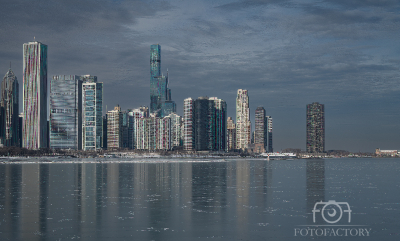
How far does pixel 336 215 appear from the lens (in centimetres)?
4253

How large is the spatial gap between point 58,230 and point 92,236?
3990mm

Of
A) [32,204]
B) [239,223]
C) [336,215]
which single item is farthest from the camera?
[32,204]

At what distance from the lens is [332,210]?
1789 inches

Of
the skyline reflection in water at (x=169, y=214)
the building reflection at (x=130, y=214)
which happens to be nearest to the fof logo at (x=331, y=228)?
the skyline reflection in water at (x=169, y=214)

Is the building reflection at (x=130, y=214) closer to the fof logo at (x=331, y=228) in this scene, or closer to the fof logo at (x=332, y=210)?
the fof logo at (x=331, y=228)

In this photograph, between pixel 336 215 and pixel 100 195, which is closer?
pixel 336 215

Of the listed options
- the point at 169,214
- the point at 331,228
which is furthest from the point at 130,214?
the point at 331,228

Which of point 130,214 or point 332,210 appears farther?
point 332,210

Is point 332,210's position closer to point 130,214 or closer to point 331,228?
point 331,228

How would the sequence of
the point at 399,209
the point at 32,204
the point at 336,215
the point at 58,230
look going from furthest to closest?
the point at 32,204 → the point at 399,209 → the point at 336,215 → the point at 58,230

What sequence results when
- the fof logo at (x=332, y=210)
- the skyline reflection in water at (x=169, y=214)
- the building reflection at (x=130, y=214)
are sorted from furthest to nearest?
the fof logo at (x=332, y=210) → the building reflection at (x=130, y=214) → the skyline reflection in water at (x=169, y=214)

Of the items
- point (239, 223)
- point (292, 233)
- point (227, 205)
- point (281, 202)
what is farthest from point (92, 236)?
point (281, 202)

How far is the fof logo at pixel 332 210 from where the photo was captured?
40822 millimetres

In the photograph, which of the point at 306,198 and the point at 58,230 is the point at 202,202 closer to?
the point at 306,198
